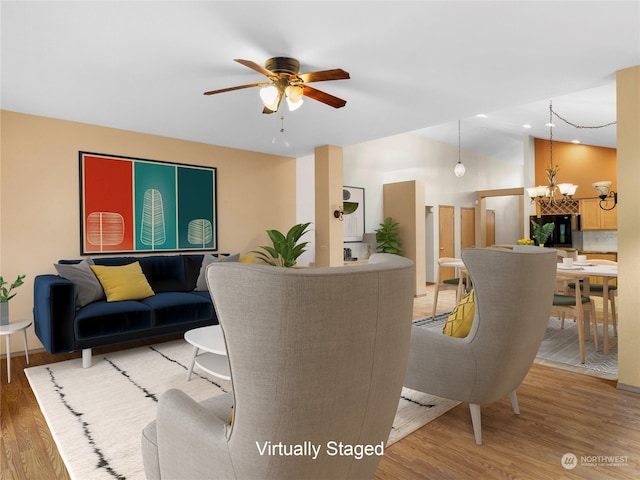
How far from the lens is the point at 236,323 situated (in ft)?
3.22

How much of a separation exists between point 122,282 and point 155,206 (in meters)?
1.20

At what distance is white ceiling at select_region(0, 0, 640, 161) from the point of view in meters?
2.19

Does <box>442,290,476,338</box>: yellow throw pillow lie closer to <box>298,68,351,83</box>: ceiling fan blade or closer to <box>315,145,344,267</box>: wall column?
<box>298,68,351,83</box>: ceiling fan blade

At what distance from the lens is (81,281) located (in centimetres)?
351

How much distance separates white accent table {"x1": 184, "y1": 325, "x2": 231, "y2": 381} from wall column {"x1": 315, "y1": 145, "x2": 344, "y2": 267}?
9.22ft

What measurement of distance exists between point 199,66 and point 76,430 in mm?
2518

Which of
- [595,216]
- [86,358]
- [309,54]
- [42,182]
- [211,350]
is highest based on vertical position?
[309,54]

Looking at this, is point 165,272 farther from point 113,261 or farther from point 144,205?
point 144,205

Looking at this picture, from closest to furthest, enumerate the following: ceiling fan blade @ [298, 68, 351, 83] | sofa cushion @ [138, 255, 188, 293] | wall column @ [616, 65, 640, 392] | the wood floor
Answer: the wood floor, ceiling fan blade @ [298, 68, 351, 83], wall column @ [616, 65, 640, 392], sofa cushion @ [138, 255, 188, 293]

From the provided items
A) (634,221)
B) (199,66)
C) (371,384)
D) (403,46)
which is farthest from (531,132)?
(371,384)

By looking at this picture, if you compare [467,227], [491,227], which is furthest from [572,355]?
[491,227]

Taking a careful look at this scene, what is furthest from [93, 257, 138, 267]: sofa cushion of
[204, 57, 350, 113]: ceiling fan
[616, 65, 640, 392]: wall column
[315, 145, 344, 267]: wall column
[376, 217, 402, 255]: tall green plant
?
[376, 217, 402, 255]: tall green plant

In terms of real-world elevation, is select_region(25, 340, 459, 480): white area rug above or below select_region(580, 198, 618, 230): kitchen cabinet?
below

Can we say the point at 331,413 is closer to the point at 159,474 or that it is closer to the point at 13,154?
the point at 159,474
